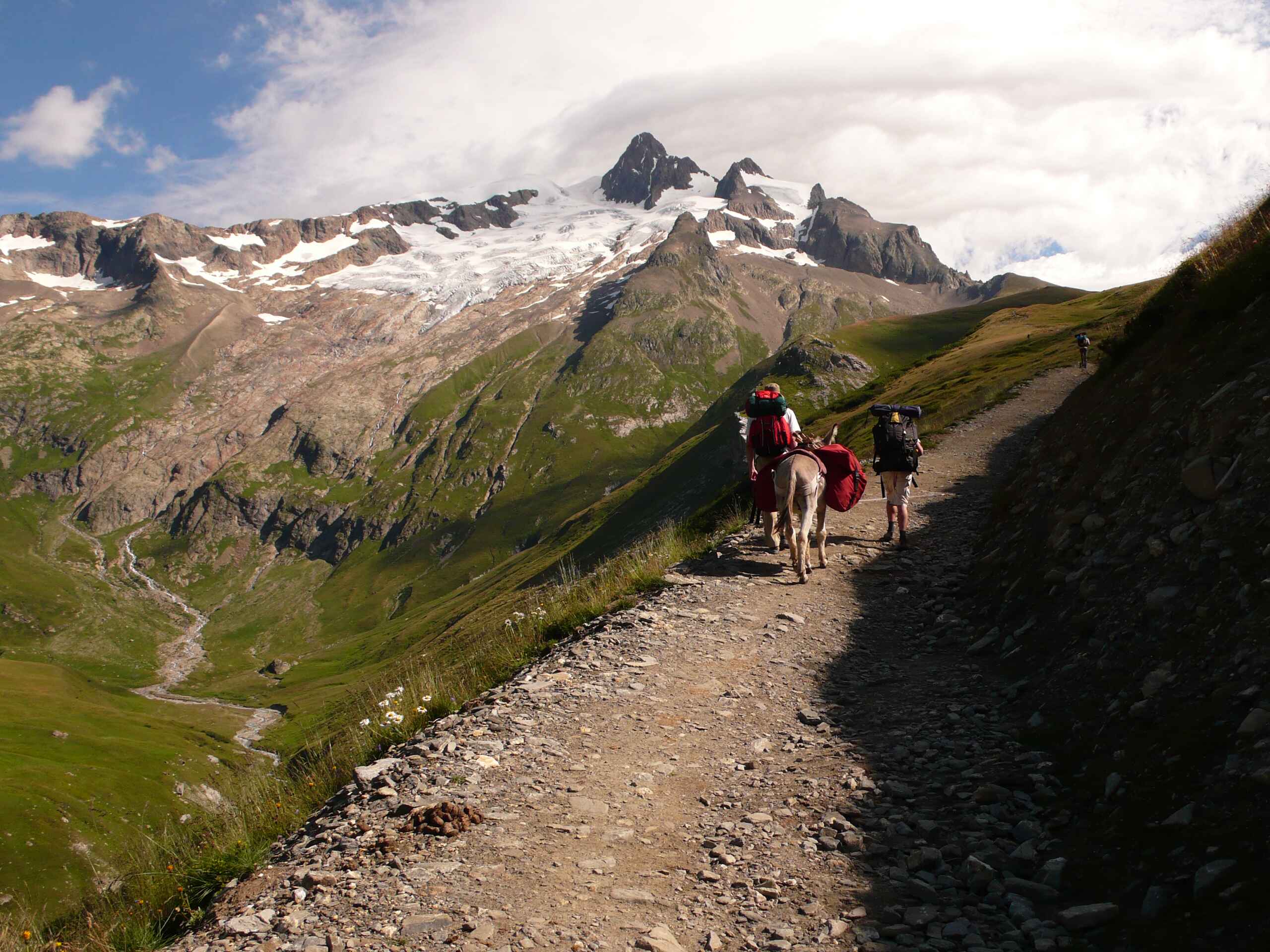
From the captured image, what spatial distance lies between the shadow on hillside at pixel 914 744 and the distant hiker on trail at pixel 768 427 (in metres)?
3.38

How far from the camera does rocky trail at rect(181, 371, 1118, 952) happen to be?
20.1 ft

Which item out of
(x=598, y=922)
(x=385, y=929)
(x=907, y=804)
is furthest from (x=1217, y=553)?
(x=385, y=929)

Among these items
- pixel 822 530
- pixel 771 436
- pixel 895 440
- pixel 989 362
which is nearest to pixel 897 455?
pixel 895 440

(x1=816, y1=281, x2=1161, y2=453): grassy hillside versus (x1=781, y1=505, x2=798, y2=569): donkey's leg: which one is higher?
(x1=816, y1=281, x2=1161, y2=453): grassy hillside

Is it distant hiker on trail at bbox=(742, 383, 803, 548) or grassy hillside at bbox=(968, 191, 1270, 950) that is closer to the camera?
grassy hillside at bbox=(968, 191, 1270, 950)

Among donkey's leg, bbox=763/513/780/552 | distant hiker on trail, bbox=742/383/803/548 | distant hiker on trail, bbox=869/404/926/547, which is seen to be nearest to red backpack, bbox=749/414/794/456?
distant hiker on trail, bbox=742/383/803/548

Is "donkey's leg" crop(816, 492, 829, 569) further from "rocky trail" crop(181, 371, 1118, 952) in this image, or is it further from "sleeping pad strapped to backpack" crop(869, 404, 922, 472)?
"rocky trail" crop(181, 371, 1118, 952)

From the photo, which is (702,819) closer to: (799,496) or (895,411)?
(799,496)

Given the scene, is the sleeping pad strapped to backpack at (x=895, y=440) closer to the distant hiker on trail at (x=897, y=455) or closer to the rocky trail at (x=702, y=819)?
the distant hiker on trail at (x=897, y=455)

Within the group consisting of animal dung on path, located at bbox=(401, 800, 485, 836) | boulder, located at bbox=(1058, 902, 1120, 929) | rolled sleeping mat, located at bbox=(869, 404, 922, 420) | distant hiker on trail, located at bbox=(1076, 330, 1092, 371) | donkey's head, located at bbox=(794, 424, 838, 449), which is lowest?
boulder, located at bbox=(1058, 902, 1120, 929)

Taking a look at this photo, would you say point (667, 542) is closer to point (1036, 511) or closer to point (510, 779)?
point (1036, 511)

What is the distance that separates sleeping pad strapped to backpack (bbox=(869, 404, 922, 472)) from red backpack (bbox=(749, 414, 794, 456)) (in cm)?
235

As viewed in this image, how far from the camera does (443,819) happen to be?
7.70 meters

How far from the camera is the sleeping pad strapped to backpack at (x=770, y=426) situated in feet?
58.5
